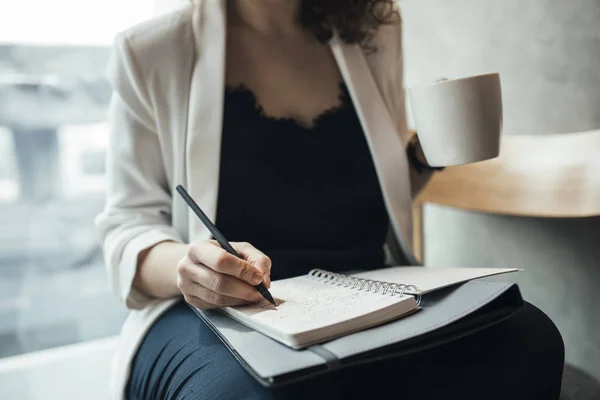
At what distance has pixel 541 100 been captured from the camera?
841 millimetres

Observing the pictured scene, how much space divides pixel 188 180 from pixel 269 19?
1.01 feet

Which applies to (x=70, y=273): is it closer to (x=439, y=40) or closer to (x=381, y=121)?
(x=381, y=121)

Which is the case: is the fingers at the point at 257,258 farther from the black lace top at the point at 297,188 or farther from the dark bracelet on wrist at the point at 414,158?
the dark bracelet on wrist at the point at 414,158

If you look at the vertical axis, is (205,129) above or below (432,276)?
above

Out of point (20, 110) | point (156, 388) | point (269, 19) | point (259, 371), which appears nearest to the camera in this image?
point (259, 371)

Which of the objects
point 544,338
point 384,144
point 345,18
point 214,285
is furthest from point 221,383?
point 345,18

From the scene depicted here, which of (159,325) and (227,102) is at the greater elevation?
(227,102)

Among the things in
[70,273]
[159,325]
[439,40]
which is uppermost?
[439,40]

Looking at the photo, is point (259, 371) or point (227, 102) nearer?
point (259, 371)

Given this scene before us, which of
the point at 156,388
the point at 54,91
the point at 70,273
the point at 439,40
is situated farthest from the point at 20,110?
the point at 439,40

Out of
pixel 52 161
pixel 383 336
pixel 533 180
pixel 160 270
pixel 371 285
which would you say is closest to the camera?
pixel 383 336

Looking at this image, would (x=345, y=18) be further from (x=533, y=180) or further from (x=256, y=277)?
(x=256, y=277)

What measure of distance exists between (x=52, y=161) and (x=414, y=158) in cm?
66

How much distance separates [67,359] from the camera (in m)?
1.04
